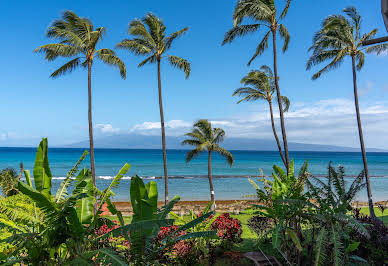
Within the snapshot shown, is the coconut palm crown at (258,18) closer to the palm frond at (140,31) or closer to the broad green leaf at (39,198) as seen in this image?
the palm frond at (140,31)

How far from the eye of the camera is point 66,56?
14195 millimetres

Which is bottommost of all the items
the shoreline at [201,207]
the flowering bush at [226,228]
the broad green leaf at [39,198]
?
the shoreline at [201,207]

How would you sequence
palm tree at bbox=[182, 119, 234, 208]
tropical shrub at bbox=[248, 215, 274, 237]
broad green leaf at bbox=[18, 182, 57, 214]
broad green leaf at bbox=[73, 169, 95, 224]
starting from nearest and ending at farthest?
broad green leaf at bbox=[18, 182, 57, 214], broad green leaf at bbox=[73, 169, 95, 224], tropical shrub at bbox=[248, 215, 274, 237], palm tree at bbox=[182, 119, 234, 208]

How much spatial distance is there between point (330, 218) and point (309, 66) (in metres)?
13.4

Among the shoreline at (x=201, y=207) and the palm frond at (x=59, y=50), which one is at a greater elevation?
the palm frond at (x=59, y=50)

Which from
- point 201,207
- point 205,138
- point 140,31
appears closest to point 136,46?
point 140,31

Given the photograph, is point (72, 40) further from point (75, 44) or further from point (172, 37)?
point (172, 37)

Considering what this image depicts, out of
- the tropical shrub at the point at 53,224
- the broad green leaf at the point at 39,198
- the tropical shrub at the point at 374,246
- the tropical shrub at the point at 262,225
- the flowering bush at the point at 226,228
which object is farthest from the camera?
the tropical shrub at the point at 262,225

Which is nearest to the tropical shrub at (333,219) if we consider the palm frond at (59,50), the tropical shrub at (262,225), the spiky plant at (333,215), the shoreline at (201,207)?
the spiky plant at (333,215)

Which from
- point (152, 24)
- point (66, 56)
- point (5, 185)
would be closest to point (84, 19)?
point (66, 56)

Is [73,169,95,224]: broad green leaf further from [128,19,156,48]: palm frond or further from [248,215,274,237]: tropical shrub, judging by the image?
[128,19,156,48]: palm frond

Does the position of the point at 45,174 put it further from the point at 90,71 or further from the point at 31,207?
the point at 90,71

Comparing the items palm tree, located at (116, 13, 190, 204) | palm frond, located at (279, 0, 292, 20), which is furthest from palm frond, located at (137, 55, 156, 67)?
palm frond, located at (279, 0, 292, 20)

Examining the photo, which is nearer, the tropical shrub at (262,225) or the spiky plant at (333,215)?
the spiky plant at (333,215)
